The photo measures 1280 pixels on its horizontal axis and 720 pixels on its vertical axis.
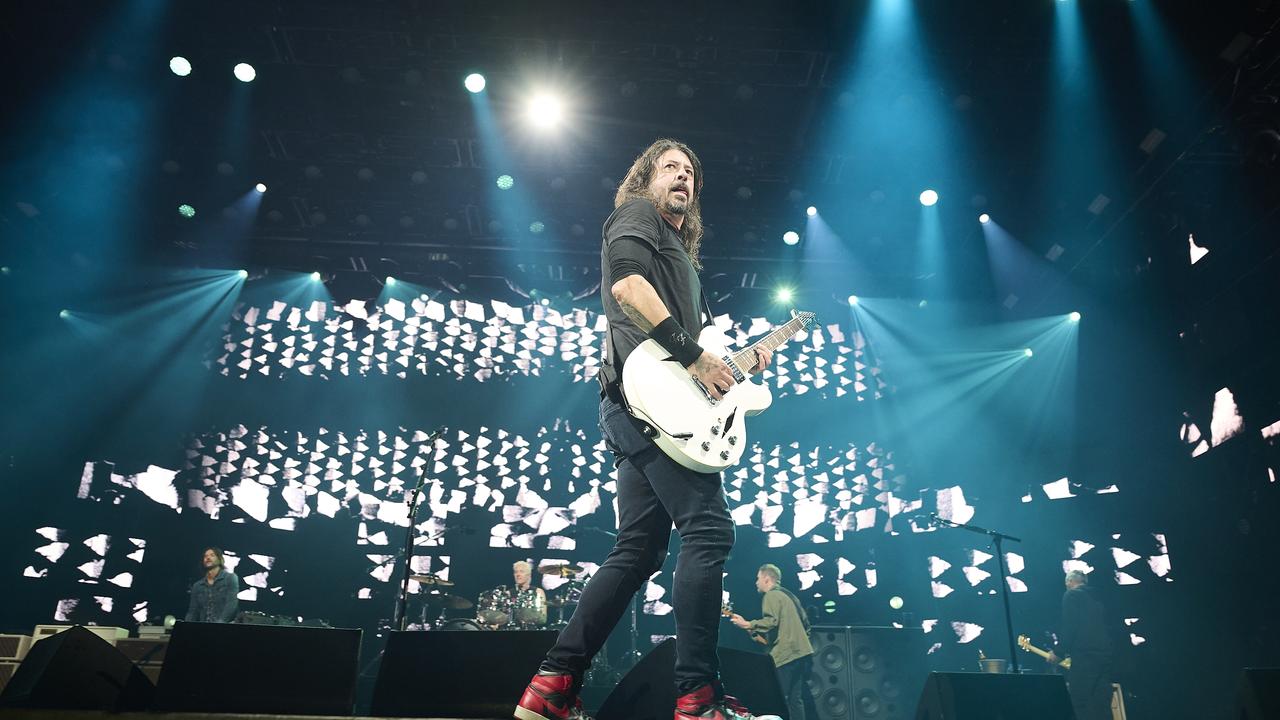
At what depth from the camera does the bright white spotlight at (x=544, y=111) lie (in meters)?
6.96

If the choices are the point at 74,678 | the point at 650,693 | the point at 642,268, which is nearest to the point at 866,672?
the point at 650,693

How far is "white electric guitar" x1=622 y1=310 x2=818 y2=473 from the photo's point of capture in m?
2.08

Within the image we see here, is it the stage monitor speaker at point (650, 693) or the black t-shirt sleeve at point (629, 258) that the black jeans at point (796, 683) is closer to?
the stage monitor speaker at point (650, 693)

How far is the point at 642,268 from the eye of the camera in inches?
89.4

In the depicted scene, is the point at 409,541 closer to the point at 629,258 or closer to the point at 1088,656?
the point at 629,258

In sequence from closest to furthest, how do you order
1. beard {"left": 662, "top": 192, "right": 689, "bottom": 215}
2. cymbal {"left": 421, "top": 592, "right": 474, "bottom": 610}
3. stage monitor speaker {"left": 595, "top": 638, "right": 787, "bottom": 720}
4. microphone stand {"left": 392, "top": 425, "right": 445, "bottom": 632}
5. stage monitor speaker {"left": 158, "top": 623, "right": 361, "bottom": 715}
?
stage monitor speaker {"left": 158, "top": 623, "right": 361, "bottom": 715}, stage monitor speaker {"left": 595, "top": 638, "right": 787, "bottom": 720}, beard {"left": 662, "top": 192, "right": 689, "bottom": 215}, microphone stand {"left": 392, "top": 425, "right": 445, "bottom": 632}, cymbal {"left": 421, "top": 592, "right": 474, "bottom": 610}

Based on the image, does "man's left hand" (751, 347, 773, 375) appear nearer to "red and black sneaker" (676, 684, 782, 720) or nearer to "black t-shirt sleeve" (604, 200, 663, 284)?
"black t-shirt sleeve" (604, 200, 663, 284)

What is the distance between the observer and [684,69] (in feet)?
21.6

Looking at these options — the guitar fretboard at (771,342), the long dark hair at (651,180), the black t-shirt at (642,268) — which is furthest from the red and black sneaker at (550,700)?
the long dark hair at (651,180)

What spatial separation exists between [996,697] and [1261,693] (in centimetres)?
68

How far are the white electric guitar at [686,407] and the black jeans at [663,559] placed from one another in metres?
0.06

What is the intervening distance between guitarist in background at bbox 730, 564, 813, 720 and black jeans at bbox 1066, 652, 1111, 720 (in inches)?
79.3

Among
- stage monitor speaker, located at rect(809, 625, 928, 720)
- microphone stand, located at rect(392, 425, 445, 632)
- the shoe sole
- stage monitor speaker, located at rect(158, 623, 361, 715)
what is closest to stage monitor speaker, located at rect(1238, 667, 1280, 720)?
the shoe sole

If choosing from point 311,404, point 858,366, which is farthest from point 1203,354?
point 311,404
